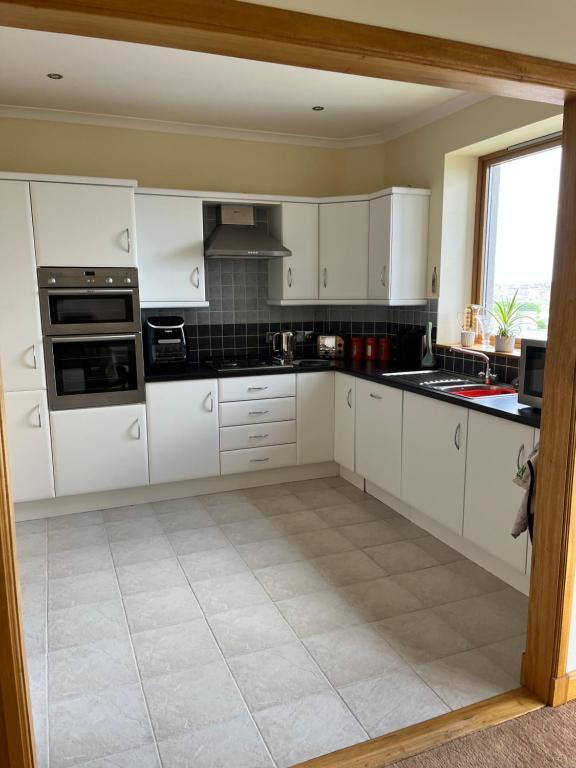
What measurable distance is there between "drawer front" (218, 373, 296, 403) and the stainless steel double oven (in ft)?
1.80

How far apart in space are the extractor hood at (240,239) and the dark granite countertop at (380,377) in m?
0.77

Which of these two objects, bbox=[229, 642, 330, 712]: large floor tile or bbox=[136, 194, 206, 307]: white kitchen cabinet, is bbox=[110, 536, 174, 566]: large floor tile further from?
bbox=[136, 194, 206, 307]: white kitchen cabinet

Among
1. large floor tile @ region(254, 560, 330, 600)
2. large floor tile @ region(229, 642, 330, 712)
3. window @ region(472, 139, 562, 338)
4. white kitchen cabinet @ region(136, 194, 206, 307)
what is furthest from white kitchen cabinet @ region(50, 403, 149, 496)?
window @ region(472, 139, 562, 338)

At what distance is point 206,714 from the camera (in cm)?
199

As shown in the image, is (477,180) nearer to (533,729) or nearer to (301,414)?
(301,414)

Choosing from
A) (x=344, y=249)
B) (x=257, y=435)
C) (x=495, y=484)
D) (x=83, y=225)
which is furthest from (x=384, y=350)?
(x=83, y=225)

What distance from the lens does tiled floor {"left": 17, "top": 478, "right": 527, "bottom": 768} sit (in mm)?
1921

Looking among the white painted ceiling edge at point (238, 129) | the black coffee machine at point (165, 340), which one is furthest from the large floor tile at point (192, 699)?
the white painted ceiling edge at point (238, 129)

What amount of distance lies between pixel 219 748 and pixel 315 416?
2.56m

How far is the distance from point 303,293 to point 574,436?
2.70 meters

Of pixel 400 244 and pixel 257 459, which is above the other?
pixel 400 244

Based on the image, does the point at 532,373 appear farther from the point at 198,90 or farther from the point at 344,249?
the point at 198,90

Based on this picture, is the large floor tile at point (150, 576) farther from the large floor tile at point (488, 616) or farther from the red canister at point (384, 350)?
the red canister at point (384, 350)

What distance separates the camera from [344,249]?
13.9 feet
